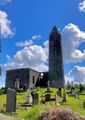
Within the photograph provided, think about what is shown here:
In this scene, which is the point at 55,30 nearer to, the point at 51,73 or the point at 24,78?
the point at 51,73

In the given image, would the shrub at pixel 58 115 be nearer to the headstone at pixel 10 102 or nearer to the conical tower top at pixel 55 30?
the headstone at pixel 10 102

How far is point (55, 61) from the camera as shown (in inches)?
2618

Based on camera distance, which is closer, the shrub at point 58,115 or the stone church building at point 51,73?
the shrub at point 58,115

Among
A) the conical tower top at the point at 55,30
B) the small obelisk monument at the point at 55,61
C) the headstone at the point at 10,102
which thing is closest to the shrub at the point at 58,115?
the headstone at the point at 10,102

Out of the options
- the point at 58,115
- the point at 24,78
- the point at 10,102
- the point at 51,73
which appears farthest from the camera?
the point at 24,78

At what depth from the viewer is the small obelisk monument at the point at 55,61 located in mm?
65250

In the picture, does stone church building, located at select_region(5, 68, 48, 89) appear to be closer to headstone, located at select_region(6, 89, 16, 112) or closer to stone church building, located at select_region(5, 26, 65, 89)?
stone church building, located at select_region(5, 26, 65, 89)

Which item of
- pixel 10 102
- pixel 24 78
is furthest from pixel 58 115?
pixel 24 78

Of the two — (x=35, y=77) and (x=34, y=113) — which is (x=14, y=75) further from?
(x=34, y=113)

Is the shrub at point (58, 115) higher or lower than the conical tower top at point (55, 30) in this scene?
lower

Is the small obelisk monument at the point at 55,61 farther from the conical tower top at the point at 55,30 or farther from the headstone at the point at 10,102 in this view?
the headstone at the point at 10,102

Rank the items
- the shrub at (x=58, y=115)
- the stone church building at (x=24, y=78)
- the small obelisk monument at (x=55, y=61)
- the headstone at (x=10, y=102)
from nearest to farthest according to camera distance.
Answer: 1. the shrub at (x=58, y=115)
2. the headstone at (x=10, y=102)
3. the small obelisk monument at (x=55, y=61)
4. the stone church building at (x=24, y=78)

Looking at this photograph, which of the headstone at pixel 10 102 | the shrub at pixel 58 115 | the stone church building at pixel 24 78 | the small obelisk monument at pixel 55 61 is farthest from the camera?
the stone church building at pixel 24 78

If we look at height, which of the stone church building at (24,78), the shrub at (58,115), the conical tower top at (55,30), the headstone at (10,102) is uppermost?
the conical tower top at (55,30)
